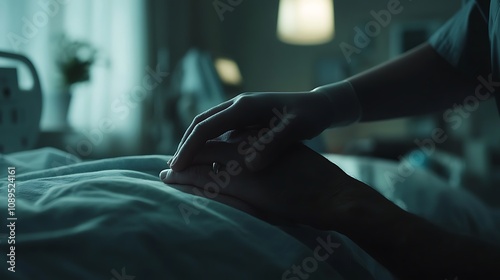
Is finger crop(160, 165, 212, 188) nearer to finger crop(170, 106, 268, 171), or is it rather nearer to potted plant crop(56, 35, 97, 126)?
finger crop(170, 106, 268, 171)

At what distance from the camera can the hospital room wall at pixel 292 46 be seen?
126 inches

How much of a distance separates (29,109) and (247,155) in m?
0.70

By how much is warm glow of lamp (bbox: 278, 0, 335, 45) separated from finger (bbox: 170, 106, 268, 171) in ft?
7.74

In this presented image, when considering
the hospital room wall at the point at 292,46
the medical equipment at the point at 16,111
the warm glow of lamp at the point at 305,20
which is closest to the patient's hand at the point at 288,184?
the medical equipment at the point at 16,111

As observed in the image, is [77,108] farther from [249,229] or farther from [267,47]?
[249,229]

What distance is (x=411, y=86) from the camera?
80cm

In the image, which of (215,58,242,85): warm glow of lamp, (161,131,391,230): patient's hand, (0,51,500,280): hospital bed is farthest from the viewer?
(215,58,242,85): warm glow of lamp

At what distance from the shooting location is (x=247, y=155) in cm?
49

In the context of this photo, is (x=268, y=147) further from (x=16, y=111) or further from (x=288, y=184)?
(x=16, y=111)

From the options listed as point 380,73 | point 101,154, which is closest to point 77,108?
point 101,154

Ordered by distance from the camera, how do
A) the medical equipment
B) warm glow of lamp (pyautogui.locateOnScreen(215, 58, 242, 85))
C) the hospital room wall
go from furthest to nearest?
the hospital room wall → warm glow of lamp (pyautogui.locateOnScreen(215, 58, 242, 85)) → the medical equipment

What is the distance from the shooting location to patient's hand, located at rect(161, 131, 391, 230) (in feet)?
1.50

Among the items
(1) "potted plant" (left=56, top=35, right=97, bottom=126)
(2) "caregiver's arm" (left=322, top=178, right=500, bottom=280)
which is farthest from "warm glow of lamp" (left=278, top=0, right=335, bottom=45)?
(2) "caregiver's arm" (left=322, top=178, right=500, bottom=280)

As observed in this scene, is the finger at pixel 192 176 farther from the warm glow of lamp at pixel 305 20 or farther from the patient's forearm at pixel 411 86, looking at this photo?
the warm glow of lamp at pixel 305 20
